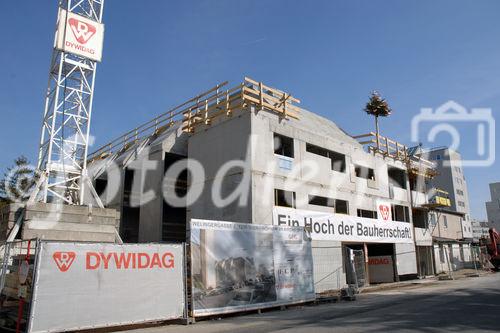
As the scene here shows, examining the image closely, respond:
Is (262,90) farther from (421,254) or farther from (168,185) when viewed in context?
(421,254)

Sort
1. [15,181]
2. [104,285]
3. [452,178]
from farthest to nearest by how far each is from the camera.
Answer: [452,178] → [15,181] → [104,285]

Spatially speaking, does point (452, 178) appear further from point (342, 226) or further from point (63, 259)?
point (63, 259)

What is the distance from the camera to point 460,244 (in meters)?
39.9

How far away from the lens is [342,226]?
23312 mm

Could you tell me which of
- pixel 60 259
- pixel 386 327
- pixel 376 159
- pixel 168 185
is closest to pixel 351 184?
pixel 376 159

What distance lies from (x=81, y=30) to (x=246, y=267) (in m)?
16.9

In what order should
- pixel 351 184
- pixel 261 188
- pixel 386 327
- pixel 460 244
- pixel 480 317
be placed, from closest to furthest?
pixel 386 327 < pixel 480 317 < pixel 261 188 < pixel 351 184 < pixel 460 244

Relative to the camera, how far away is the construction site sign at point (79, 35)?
21672mm

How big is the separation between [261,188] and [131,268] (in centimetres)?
976

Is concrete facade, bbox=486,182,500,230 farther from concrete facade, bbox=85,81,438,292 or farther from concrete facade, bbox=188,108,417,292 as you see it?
concrete facade, bbox=188,108,417,292

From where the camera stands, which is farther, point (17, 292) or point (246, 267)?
point (246, 267)

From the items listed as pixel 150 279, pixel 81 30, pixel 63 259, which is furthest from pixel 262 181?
pixel 81 30

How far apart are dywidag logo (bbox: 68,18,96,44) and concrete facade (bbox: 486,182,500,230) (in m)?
124

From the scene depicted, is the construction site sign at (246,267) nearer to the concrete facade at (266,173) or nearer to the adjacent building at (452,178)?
the concrete facade at (266,173)
